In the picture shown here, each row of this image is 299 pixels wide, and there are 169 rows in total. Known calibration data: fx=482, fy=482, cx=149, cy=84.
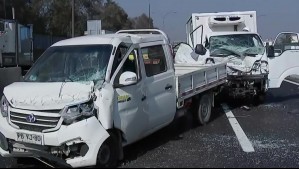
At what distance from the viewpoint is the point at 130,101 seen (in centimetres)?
694

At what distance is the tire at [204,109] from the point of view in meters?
10.1

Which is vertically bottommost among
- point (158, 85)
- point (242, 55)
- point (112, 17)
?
point (158, 85)

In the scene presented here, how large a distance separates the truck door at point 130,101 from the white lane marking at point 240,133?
185 cm

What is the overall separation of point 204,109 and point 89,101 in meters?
4.67

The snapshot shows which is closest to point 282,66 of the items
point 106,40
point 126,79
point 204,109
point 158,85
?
point 204,109

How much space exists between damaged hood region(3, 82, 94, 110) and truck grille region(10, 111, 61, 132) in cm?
10

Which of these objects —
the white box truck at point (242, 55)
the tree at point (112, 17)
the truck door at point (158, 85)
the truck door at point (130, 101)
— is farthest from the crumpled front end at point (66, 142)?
the tree at point (112, 17)

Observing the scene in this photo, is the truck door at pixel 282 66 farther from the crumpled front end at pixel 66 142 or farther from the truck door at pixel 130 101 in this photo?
the crumpled front end at pixel 66 142

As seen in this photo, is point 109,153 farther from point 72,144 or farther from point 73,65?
point 73,65

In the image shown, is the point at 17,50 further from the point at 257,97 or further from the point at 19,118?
the point at 19,118

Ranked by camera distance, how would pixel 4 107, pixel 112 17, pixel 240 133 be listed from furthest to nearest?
pixel 112 17, pixel 240 133, pixel 4 107

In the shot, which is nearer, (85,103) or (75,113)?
(75,113)

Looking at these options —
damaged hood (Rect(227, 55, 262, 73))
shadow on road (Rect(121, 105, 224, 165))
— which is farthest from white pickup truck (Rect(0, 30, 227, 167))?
damaged hood (Rect(227, 55, 262, 73))

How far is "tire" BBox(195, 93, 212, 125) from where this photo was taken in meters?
10.1
